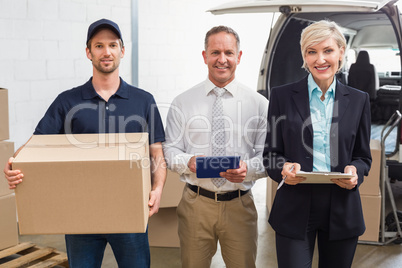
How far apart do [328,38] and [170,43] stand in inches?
127

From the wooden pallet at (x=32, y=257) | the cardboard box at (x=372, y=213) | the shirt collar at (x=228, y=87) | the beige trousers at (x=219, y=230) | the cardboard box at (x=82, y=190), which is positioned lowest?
the wooden pallet at (x=32, y=257)

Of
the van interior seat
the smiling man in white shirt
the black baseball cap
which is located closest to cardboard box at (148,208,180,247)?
the smiling man in white shirt

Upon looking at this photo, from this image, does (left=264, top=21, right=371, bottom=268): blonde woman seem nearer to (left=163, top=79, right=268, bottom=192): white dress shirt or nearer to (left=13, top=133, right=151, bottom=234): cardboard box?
(left=163, top=79, right=268, bottom=192): white dress shirt

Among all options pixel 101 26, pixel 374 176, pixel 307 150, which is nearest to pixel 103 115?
pixel 101 26

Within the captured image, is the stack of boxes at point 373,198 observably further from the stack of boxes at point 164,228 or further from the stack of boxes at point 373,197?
the stack of boxes at point 164,228

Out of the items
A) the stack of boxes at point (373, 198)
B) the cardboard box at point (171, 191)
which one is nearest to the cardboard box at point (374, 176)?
the stack of boxes at point (373, 198)

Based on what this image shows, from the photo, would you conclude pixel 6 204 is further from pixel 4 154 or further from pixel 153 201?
pixel 153 201

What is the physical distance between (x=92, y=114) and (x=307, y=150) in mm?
899

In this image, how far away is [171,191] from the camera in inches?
126

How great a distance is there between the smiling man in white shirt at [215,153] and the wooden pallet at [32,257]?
3.57 feet

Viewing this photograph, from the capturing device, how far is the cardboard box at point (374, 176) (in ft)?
10.8

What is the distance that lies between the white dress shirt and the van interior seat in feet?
7.58

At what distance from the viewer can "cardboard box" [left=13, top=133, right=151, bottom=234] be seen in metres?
1.65

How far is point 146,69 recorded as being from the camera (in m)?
4.65
